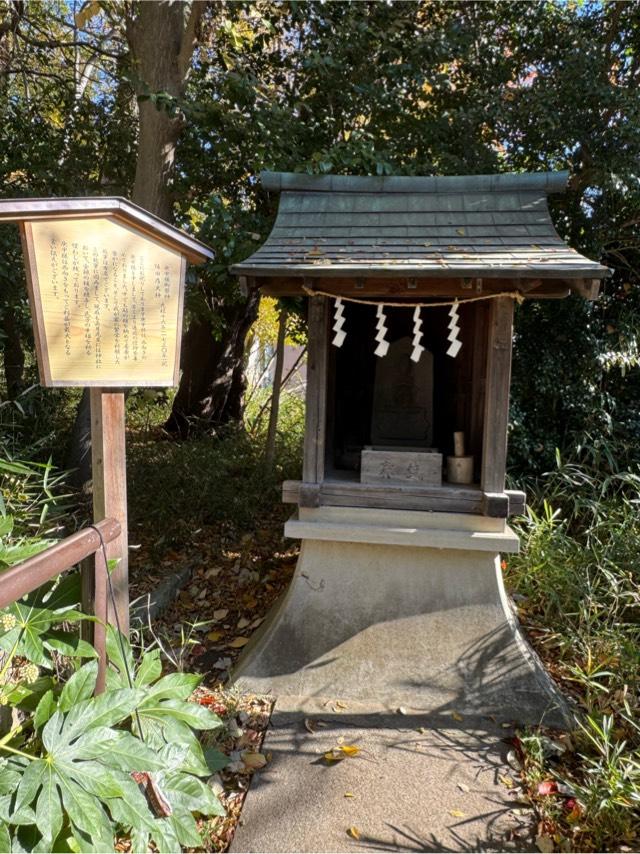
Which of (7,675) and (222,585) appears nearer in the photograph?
(7,675)

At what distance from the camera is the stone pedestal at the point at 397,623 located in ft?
11.2

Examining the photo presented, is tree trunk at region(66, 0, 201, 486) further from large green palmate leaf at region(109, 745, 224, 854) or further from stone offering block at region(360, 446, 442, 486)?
large green palmate leaf at region(109, 745, 224, 854)

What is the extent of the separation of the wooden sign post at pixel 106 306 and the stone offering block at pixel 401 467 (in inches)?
60.7

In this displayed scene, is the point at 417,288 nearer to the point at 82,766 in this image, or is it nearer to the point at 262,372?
the point at 82,766

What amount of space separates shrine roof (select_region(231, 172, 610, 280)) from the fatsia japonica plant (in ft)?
6.92

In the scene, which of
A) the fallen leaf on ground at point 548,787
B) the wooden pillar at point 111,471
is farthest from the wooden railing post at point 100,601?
the fallen leaf on ground at point 548,787

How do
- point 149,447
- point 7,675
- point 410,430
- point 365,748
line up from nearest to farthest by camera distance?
point 7,675
point 365,748
point 410,430
point 149,447

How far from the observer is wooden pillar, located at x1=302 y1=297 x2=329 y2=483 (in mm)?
3592

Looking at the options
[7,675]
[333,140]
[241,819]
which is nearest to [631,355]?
[333,140]

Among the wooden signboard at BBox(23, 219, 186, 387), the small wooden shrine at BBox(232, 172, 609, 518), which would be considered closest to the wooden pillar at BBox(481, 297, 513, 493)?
the small wooden shrine at BBox(232, 172, 609, 518)

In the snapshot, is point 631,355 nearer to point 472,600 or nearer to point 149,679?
point 472,600

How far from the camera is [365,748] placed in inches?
119

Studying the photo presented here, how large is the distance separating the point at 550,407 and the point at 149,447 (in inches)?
198

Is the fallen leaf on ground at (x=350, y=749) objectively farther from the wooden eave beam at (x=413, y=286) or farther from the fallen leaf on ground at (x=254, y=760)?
the wooden eave beam at (x=413, y=286)
